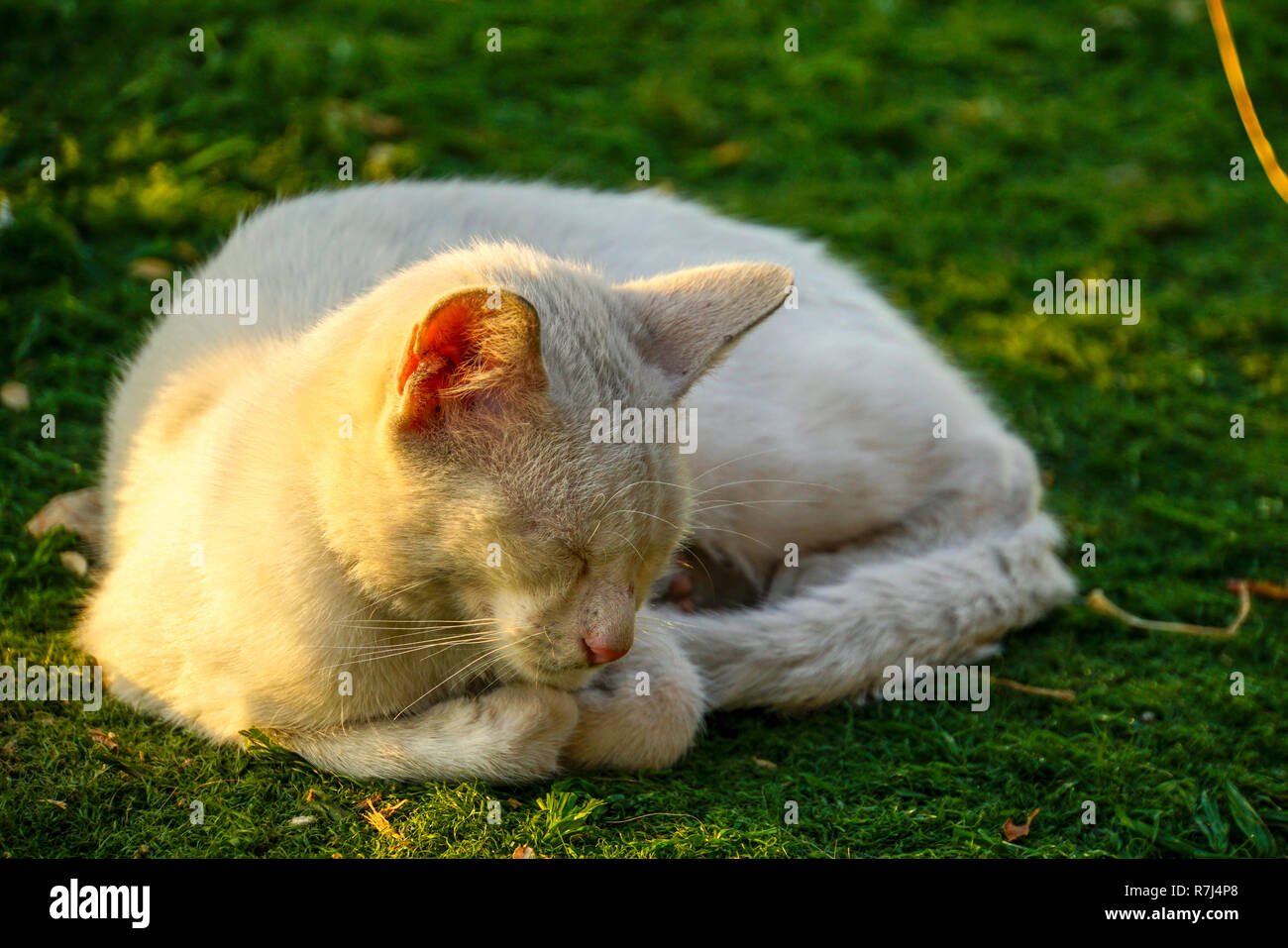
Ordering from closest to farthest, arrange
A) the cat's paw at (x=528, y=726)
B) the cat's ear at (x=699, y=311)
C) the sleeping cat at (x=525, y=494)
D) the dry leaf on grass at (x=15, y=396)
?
1. the sleeping cat at (x=525, y=494)
2. the cat's ear at (x=699, y=311)
3. the cat's paw at (x=528, y=726)
4. the dry leaf on grass at (x=15, y=396)

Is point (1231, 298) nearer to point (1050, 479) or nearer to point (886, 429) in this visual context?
point (1050, 479)

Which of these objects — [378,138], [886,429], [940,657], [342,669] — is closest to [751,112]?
[378,138]

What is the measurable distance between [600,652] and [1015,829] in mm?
1152

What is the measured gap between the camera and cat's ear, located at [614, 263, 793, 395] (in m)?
2.53

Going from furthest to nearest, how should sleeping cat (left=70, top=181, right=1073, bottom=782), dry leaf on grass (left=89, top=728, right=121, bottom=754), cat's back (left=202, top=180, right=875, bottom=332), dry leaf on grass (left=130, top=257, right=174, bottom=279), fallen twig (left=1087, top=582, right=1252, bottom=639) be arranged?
dry leaf on grass (left=130, top=257, right=174, bottom=279), fallen twig (left=1087, top=582, right=1252, bottom=639), cat's back (left=202, top=180, right=875, bottom=332), dry leaf on grass (left=89, top=728, right=121, bottom=754), sleeping cat (left=70, top=181, right=1073, bottom=782)

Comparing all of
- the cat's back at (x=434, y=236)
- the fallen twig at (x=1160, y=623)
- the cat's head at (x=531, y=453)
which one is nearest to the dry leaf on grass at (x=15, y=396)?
the cat's back at (x=434, y=236)

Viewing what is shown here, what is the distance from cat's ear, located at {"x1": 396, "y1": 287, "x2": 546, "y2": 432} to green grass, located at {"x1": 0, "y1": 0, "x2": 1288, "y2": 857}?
3.01 ft

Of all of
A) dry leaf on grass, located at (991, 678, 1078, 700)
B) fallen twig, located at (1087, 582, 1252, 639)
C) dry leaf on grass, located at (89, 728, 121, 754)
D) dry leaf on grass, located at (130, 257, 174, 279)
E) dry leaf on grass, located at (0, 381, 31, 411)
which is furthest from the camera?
dry leaf on grass, located at (130, 257, 174, 279)

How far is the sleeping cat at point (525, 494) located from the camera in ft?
7.55

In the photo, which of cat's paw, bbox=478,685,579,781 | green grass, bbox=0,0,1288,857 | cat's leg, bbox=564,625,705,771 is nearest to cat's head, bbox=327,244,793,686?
cat's paw, bbox=478,685,579,781

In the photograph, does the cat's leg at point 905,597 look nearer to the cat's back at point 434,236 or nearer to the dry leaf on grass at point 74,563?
the cat's back at point 434,236

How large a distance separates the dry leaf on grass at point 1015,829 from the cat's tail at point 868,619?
1.74ft

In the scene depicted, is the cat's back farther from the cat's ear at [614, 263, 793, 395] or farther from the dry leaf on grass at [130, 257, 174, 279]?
the dry leaf on grass at [130, 257, 174, 279]

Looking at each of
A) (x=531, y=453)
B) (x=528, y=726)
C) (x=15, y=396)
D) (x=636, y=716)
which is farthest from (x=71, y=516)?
(x=531, y=453)
